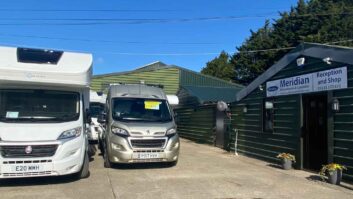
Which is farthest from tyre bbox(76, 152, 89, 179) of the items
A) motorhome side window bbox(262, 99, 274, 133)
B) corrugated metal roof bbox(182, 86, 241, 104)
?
corrugated metal roof bbox(182, 86, 241, 104)

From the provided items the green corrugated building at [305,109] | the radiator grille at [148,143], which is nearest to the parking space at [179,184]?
the radiator grille at [148,143]

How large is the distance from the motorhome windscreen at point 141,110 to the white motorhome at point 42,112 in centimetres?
182

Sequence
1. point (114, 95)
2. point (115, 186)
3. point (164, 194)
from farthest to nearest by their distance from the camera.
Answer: point (114, 95)
point (115, 186)
point (164, 194)

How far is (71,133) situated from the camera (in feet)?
30.1

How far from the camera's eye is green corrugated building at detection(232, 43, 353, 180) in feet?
33.5

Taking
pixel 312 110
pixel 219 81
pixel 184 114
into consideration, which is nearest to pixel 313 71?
pixel 312 110

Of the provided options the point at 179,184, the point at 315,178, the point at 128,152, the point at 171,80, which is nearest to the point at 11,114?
the point at 128,152

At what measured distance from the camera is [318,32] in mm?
37750

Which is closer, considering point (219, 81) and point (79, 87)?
point (79, 87)

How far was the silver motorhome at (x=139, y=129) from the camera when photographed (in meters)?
11.1

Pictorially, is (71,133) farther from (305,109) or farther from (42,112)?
(305,109)

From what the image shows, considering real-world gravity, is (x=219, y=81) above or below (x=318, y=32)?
below

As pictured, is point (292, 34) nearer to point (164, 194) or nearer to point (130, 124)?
point (130, 124)

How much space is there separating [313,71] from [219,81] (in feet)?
69.8
